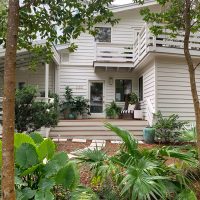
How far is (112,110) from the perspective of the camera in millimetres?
15883

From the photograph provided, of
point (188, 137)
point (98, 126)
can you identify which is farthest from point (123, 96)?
point (188, 137)

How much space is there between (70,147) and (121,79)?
7991 mm

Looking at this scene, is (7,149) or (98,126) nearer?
(7,149)

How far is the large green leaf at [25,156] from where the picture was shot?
11.7ft

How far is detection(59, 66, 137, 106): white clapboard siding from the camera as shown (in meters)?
16.6

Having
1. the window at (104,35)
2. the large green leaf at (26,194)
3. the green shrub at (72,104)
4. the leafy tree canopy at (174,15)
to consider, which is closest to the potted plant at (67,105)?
the green shrub at (72,104)

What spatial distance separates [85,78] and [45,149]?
13.2m

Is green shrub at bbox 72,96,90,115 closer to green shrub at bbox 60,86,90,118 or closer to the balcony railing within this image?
green shrub at bbox 60,86,90,118

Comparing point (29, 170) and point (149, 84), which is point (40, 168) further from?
point (149, 84)

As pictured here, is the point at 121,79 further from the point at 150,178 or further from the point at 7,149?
the point at 7,149

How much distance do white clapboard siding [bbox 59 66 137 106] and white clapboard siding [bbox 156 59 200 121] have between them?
14.3 ft

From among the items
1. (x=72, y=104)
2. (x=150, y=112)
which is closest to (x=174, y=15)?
(x=150, y=112)

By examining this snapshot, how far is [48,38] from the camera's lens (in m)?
3.25

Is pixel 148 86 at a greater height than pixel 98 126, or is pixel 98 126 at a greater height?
pixel 148 86
